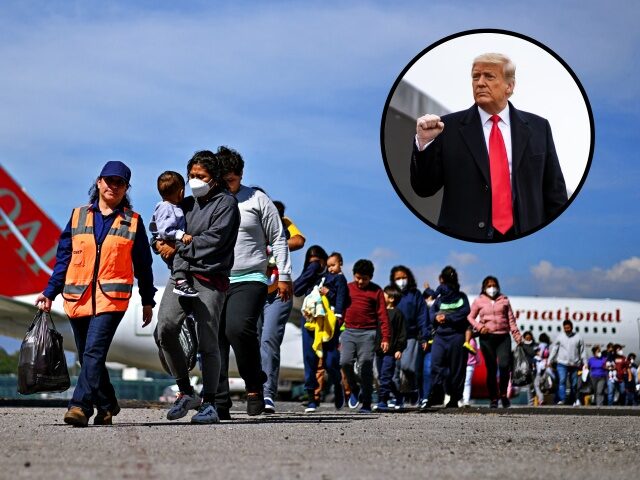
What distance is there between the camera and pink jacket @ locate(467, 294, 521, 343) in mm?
13844

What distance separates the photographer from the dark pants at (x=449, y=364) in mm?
13258

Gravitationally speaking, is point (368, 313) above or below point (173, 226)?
below

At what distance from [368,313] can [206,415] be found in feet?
14.1

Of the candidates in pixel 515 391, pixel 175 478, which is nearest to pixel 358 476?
pixel 175 478

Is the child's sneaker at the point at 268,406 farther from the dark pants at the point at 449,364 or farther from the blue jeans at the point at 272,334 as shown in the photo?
the dark pants at the point at 449,364

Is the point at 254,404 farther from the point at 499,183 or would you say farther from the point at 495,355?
the point at 495,355

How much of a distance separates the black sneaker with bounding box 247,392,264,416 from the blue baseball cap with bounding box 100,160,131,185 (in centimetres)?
199

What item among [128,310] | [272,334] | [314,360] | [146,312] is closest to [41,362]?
[146,312]

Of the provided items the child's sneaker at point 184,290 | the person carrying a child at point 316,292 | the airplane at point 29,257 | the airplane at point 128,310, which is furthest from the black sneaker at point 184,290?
the airplane at point 29,257

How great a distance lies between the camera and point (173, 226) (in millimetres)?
7727

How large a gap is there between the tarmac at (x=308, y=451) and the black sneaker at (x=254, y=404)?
0.48 meters

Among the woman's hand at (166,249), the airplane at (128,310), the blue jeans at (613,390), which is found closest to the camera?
the woman's hand at (166,249)

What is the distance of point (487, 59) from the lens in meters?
4.78

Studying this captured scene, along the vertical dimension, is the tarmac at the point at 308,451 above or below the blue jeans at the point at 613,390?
below
